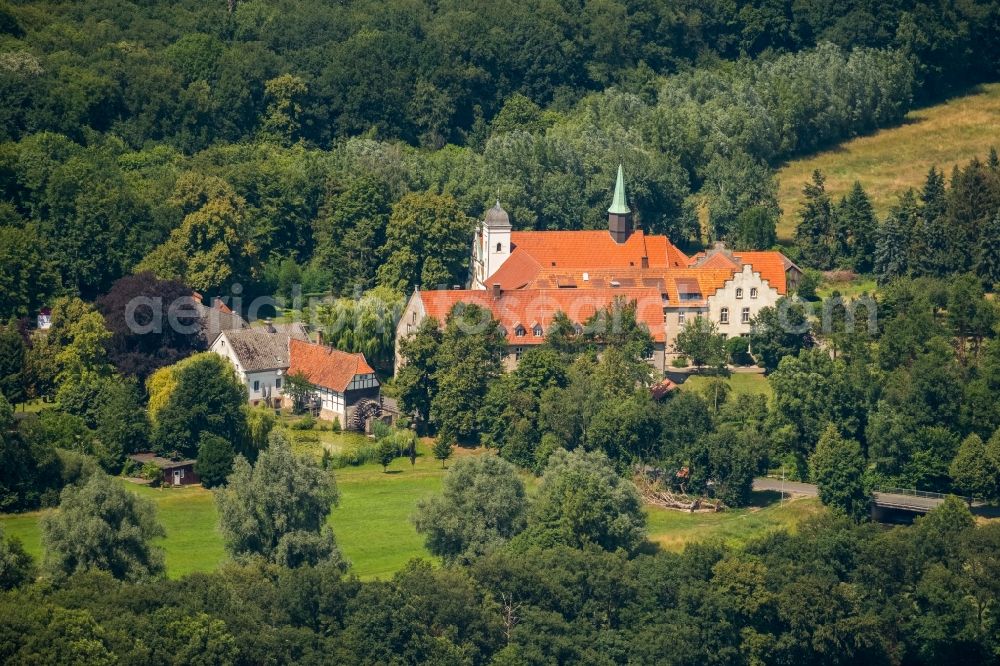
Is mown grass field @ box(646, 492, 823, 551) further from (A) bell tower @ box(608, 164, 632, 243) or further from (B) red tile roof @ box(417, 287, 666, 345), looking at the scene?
(A) bell tower @ box(608, 164, 632, 243)

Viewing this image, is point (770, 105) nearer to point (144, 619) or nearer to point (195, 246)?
point (195, 246)

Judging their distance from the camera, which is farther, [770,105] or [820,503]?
[770,105]

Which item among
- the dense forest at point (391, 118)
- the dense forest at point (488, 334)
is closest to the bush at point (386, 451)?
the dense forest at point (488, 334)

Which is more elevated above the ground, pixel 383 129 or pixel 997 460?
pixel 383 129

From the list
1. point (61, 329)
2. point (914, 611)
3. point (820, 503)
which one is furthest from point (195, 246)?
point (914, 611)

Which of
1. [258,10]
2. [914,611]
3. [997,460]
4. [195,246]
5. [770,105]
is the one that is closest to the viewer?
[914,611]

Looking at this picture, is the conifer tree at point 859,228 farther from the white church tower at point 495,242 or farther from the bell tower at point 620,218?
the white church tower at point 495,242

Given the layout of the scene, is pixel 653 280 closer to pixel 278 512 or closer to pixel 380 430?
pixel 380 430
